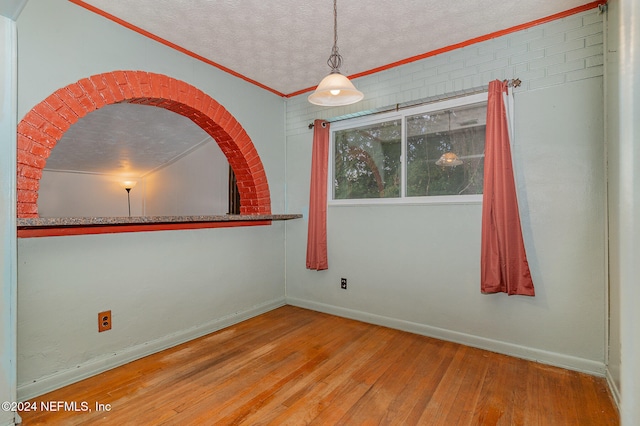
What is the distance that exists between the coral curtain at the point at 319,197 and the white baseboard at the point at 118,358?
91 centimetres

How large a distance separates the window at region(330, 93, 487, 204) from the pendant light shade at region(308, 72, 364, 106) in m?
1.04

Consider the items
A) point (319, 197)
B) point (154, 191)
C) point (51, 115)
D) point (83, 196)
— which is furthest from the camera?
point (154, 191)

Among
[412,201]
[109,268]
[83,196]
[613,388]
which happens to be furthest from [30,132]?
[83,196]

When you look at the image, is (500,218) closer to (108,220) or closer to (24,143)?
(108,220)

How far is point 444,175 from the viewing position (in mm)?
2771

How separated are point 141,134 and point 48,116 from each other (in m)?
2.60

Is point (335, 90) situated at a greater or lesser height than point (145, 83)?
lesser

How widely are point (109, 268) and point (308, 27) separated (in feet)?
7.46

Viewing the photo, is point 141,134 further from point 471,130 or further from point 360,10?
point 471,130

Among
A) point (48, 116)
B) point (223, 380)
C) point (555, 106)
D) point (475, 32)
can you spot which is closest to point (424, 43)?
point (475, 32)

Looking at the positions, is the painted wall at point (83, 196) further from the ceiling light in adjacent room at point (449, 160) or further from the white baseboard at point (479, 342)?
the ceiling light in adjacent room at point (449, 160)

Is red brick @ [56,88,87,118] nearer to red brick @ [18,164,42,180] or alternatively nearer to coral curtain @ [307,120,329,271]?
red brick @ [18,164,42,180]

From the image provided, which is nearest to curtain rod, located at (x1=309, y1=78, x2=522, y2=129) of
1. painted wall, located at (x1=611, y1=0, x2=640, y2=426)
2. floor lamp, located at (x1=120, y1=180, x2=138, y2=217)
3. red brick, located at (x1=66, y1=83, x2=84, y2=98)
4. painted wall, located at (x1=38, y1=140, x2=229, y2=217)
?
painted wall, located at (x1=611, y1=0, x2=640, y2=426)

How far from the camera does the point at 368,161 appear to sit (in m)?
3.27
